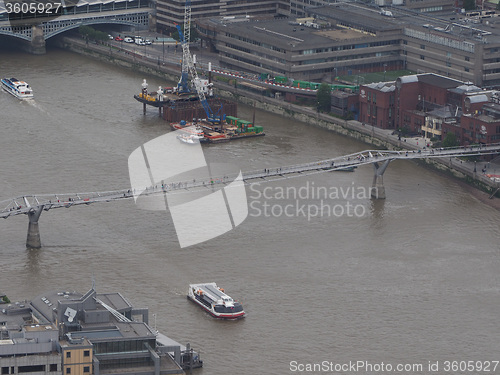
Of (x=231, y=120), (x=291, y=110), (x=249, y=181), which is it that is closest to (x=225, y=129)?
(x=231, y=120)

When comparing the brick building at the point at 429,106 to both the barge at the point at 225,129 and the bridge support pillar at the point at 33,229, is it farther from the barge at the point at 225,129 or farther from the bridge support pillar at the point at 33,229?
the bridge support pillar at the point at 33,229

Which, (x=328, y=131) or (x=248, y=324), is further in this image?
(x=328, y=131)

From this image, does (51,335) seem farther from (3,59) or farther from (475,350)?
(3,59)

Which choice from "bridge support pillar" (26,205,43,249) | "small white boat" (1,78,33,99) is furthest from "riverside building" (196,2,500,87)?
"bridge support pillar" (26,205,43,249)

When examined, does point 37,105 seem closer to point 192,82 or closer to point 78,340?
point 192,82

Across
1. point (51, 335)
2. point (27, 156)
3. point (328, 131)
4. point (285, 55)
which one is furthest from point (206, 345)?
point (285, 55)

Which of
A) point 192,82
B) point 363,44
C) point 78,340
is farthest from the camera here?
point 363,44

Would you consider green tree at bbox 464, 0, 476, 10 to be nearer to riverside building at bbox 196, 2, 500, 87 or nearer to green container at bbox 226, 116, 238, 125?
riverside building at bbox 196, 2, 500, 87
